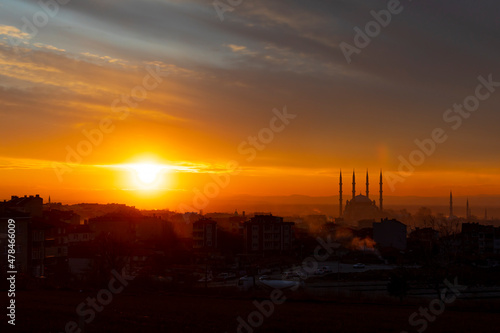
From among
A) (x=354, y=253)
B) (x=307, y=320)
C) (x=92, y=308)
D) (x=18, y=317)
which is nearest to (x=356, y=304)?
(x=307, y=320)

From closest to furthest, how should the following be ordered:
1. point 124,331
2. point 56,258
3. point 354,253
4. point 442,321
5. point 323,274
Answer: point 124,331
point 442,321
point 56,258
point 323,274
point 354,253

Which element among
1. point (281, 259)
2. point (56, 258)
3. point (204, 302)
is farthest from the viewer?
point (281, 259)

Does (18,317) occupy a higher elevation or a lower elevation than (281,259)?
higher

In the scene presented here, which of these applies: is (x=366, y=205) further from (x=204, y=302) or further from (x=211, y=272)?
(x=204, y=302)

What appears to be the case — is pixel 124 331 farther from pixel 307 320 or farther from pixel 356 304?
pixel 356 304

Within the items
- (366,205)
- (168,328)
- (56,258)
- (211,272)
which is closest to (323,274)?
(211,272)

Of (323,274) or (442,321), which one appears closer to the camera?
(442,321)
